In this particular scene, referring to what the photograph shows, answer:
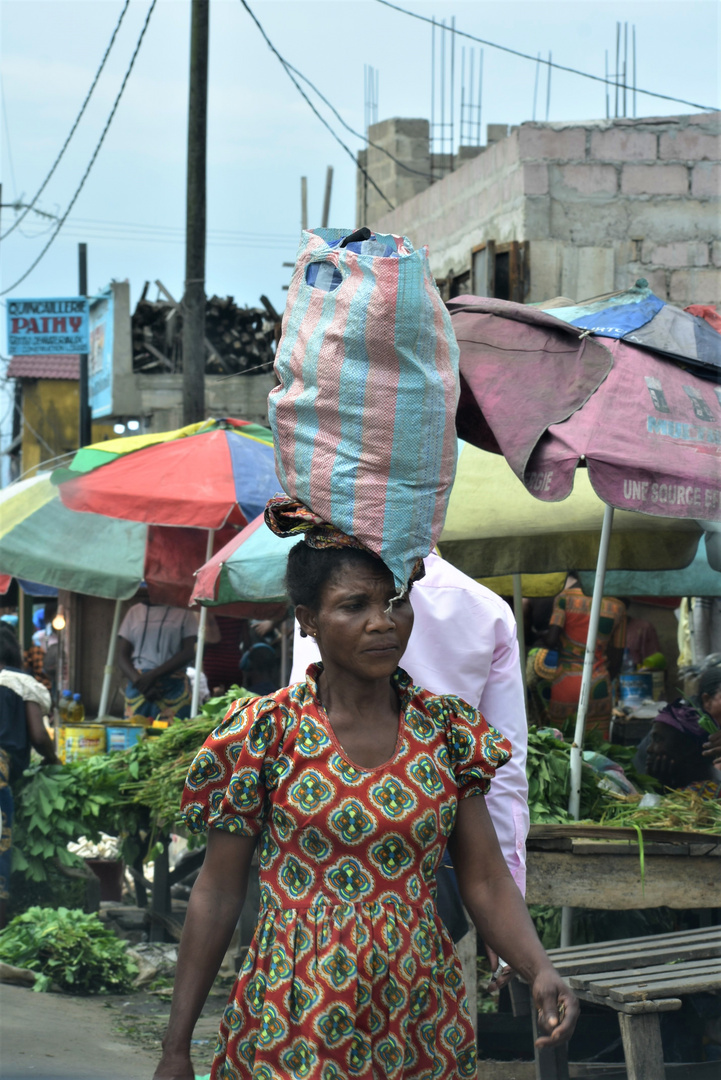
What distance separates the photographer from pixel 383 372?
89.0 inches

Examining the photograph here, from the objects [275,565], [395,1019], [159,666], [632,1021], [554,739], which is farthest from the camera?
[159,666]

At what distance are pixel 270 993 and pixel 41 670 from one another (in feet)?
48.8

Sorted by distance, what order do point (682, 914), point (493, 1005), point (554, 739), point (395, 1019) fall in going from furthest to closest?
point (493, 1005), point (682, 914), point (554, 739), point (395, 1019)

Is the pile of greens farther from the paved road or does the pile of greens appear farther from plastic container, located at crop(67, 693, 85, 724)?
plastic container, located at crop(67, 693, 85, 724)

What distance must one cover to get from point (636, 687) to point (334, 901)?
778 cm

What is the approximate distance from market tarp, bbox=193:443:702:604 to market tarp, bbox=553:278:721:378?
0.85 meters

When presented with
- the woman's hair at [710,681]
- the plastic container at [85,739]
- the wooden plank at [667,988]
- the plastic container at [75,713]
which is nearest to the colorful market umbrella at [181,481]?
the plastic container at [85,739]

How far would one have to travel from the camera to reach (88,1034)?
17.3 feet

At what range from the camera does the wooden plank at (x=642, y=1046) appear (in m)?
3.33

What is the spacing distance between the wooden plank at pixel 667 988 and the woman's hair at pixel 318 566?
1.81 metres

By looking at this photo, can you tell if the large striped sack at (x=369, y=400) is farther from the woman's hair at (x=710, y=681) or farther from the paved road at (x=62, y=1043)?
the paved road at (x=62, y=1043)

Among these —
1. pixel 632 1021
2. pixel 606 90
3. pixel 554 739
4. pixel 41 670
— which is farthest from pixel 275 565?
pixel 606 90

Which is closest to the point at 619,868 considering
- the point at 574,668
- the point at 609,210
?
the point at 574,668

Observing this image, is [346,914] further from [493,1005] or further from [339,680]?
[493,1005]
